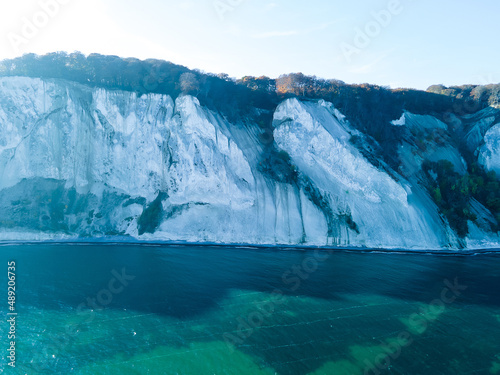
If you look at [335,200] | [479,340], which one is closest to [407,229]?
[335,200]

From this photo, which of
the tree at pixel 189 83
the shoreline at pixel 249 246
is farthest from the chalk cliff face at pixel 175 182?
the tree at pixel 189 83

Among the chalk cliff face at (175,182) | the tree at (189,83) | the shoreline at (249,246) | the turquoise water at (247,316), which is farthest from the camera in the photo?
the tree at (189,83)

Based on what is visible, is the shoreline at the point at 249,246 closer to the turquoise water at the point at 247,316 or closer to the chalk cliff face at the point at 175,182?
the chalk cliff face at the point at 175,182

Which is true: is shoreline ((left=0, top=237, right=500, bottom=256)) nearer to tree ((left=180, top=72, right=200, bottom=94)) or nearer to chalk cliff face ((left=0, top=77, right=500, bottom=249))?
chalk cliff face ((left=0, top=77, right=500, bottom=249))

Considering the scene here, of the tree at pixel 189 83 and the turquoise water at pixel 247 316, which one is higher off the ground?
the tree at pixel 189 83

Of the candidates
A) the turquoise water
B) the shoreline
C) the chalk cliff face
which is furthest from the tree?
the turquoise water

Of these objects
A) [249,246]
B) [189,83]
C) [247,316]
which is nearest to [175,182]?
[249,246]
